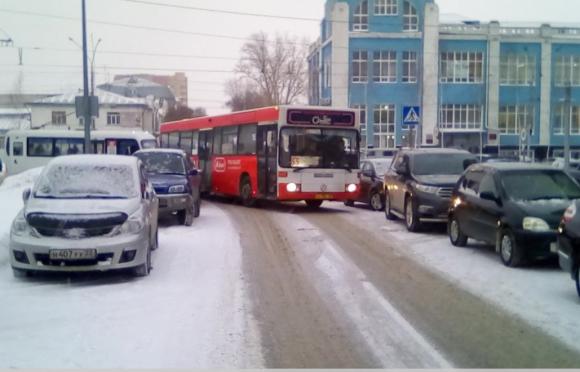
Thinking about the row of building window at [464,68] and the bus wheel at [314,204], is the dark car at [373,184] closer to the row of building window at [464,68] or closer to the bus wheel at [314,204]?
the bus wheel at [314,204]

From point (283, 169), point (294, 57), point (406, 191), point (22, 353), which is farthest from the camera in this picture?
point (294, 57)

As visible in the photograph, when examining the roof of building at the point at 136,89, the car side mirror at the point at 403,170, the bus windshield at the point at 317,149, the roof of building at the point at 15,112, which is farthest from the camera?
the roof of building at the point at 136,89

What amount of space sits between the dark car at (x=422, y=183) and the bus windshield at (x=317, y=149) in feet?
6.78

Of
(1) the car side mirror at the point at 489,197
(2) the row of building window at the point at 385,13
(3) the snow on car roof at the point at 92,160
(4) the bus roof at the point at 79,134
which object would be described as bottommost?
(1) the car side mirror at the point at 489,197

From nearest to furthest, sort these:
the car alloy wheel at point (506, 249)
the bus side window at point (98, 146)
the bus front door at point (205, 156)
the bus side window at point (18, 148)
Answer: the car alloy wheel at point (506, 249), the bus front door at point (205, 156), the bus side window at point (98, 146), the bus side window at point (18, 148)

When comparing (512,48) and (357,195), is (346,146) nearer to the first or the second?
(357,195)

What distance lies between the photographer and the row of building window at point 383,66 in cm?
6184

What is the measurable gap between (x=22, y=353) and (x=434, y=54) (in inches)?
2321

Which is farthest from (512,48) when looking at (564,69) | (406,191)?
(406,191)

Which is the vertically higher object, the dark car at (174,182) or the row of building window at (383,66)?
the row of building window at (383,66)

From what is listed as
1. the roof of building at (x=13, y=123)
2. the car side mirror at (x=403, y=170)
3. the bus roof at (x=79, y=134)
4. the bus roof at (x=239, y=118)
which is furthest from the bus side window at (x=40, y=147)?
the roof of building at (x=13, y=123)

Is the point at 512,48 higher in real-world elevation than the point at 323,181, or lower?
higher

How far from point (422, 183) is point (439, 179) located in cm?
46

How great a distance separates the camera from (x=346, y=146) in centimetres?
2030
